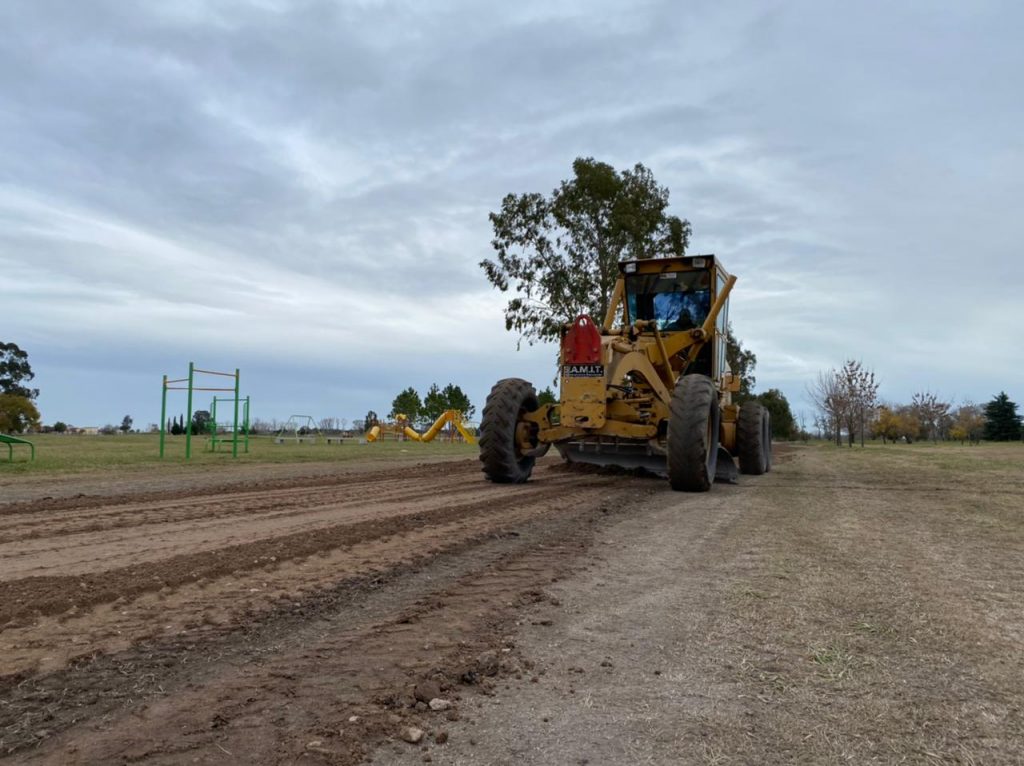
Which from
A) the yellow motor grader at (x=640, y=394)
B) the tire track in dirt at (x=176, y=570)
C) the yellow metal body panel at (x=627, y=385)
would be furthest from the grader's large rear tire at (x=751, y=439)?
the tire track in dirt at (x=176, y=570)

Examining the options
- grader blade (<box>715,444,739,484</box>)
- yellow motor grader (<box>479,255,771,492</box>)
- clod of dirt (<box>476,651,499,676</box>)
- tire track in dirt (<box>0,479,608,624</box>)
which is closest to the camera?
clod of dirt (<box>476,651,499,676</box>)

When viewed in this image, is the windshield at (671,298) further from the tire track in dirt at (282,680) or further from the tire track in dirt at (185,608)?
the tire track in dirt at (282,680)

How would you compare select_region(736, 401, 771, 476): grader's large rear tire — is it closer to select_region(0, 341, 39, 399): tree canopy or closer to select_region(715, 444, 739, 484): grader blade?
select_region(715, 444, 739, 484): grader blade

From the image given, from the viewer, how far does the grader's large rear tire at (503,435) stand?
37.4 feet

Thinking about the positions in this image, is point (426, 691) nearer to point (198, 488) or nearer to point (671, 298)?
point (198, 488)

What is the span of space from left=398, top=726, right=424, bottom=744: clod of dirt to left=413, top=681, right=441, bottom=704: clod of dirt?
0.25 meters

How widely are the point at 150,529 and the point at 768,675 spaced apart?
565cm

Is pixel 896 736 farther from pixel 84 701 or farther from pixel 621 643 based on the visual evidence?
pixel 84 701

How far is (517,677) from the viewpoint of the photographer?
3203 mm

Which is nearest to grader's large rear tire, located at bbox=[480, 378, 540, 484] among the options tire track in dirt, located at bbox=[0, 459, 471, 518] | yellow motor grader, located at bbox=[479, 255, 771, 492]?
yellow motor grader, located at bbox=[479, 255, 771, 492]

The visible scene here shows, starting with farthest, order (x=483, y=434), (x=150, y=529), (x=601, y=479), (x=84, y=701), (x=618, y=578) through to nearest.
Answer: (x=601, y=479), (x=483, y=434), (x=150, y=529), (x=618, y=578), (x=84, y=701)

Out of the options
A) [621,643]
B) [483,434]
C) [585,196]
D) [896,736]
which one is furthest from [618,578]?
[585,196]

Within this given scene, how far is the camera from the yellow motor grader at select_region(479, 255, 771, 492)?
1038 cm

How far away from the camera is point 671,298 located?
13.6 metres
